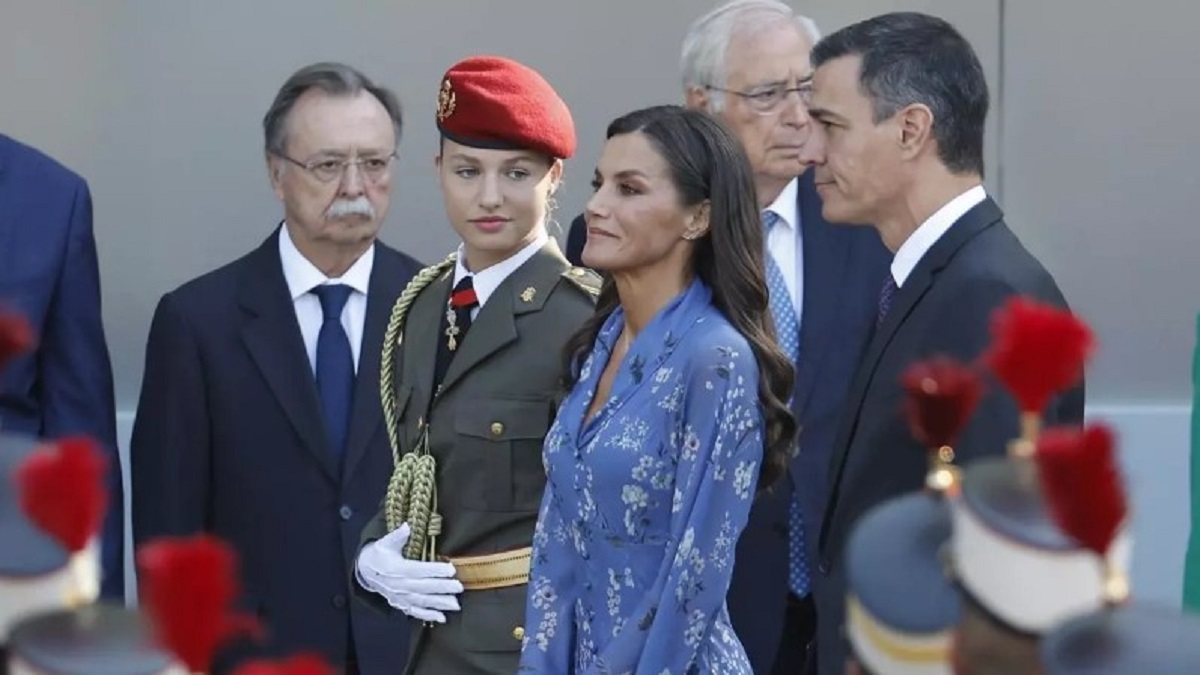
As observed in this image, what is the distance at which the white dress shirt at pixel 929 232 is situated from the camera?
11.5 feet

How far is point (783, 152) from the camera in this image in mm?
4676

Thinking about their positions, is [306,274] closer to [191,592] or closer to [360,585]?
[360,585]

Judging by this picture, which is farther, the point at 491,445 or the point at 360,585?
the point at 360,585

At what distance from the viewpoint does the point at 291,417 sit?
184 inches

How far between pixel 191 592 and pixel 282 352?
320cm

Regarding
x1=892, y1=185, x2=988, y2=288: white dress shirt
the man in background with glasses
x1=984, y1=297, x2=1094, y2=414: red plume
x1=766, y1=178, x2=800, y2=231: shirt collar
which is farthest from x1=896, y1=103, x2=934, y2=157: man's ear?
x1=984, y1=297, x2=1094, y2=414: red plume

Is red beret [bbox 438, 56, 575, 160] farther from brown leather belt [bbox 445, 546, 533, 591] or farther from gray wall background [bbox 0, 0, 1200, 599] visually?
gray wall background [bbox 0, 0, 1200, 599]

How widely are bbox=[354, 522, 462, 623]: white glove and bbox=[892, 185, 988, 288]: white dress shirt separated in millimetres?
836

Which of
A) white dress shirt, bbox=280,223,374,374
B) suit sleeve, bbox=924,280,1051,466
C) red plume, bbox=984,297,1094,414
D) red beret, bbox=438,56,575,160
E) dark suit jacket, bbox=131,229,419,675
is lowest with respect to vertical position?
dark suit jacket, bbox=131,229,419,675

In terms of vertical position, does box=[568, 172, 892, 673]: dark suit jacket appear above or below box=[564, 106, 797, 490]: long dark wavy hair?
below

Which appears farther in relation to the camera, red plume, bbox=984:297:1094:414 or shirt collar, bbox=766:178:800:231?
shirt collar, bbox=766:178:800:231

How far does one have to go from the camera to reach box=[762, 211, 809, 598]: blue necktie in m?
4.32

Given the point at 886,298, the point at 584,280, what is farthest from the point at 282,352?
the point at 886,298

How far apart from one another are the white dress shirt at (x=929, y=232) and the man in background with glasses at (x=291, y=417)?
4.64 feet
